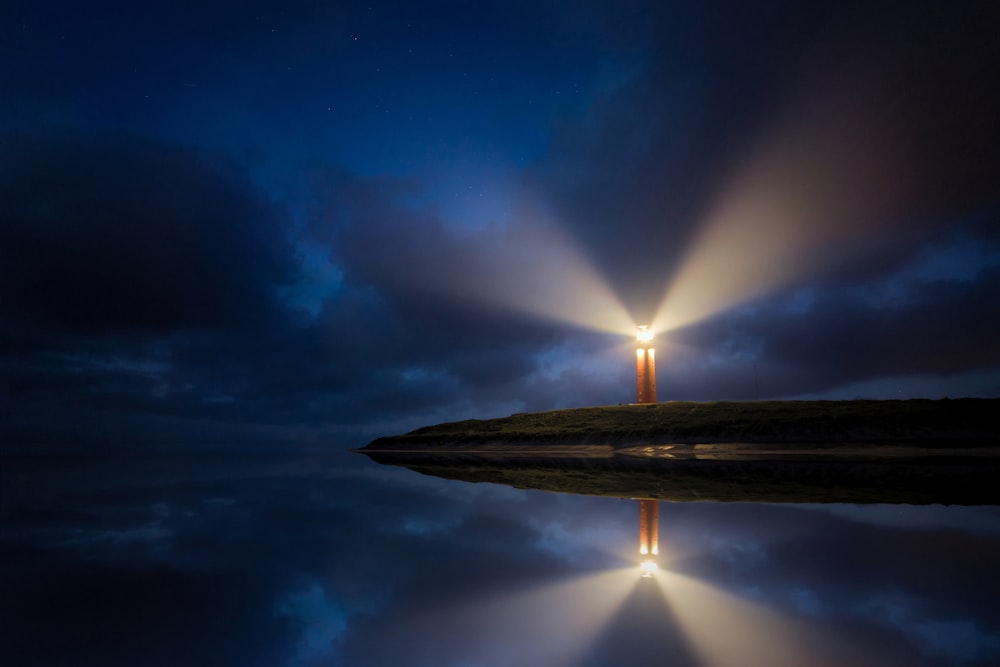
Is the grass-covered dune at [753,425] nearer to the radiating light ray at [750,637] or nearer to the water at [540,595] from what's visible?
the water at [540,595]

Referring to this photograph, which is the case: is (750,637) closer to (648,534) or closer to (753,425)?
(648,534)

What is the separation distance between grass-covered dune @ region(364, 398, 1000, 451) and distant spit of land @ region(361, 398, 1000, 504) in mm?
114

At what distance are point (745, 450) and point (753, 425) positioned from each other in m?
6.13

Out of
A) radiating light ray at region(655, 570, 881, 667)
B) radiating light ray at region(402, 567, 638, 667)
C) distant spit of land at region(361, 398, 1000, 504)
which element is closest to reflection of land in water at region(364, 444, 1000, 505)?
distant spit of land at region(361, 398, 1000, 504)

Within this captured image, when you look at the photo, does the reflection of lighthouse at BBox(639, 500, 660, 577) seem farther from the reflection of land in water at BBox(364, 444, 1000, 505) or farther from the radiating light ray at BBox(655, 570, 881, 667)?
the reflection of land in water at BBox(364, 444, 1000, 505)

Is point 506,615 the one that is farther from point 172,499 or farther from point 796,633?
point 172,499

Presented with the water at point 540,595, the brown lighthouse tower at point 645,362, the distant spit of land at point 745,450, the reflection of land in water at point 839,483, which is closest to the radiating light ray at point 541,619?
the water at point 540,595

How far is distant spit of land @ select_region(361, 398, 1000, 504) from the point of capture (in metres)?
14.5

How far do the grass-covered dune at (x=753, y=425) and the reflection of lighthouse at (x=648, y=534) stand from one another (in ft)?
94.5

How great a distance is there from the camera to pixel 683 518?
32.4 ft

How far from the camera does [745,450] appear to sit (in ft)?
111

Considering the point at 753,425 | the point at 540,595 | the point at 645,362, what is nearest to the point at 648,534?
the point at 540,595

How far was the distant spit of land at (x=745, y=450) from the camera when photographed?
14.5 metres

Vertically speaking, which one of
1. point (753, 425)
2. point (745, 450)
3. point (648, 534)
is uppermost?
point (753, 425)
